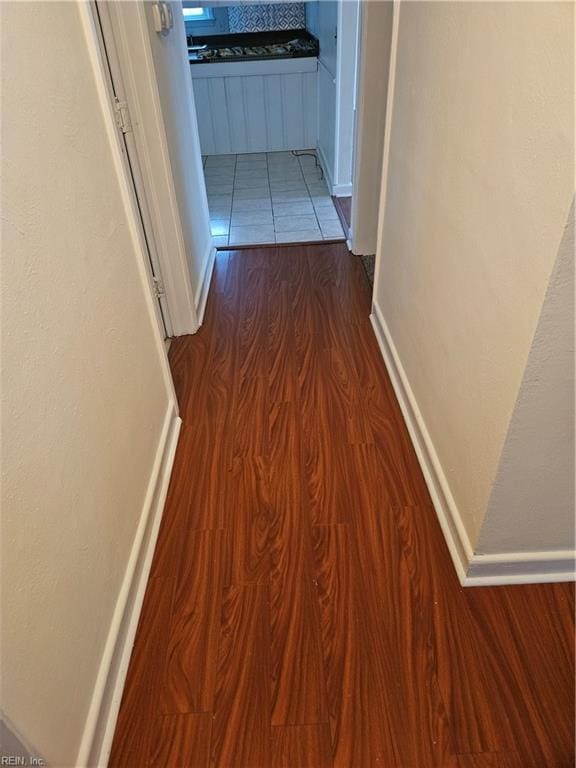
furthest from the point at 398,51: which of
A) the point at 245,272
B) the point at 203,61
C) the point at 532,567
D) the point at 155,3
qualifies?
the point at 203,61

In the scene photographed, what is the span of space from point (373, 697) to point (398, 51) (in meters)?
1.88

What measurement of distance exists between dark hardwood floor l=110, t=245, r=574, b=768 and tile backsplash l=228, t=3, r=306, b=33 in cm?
458

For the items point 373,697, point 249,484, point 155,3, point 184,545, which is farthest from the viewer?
point 155,3

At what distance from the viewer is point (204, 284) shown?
8.81 ft

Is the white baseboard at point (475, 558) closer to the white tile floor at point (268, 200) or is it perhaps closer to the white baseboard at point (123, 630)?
the white baseboard at point (123, 630)

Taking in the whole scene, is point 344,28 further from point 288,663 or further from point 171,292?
point 288,663

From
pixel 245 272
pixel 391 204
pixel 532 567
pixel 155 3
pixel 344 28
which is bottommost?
pixel 245 272

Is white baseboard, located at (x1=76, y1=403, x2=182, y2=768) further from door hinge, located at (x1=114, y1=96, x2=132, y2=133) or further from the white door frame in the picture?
door hinge, located at (x1=114, y1=96, x2=132, y2=133)

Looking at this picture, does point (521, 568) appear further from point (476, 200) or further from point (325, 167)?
point (325, 167)

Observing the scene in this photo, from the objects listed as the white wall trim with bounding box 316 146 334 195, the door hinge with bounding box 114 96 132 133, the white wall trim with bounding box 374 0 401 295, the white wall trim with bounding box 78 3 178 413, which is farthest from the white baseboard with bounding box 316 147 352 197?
the white wall trim with bounding box 78 3 178 413

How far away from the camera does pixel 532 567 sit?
4.28 feet

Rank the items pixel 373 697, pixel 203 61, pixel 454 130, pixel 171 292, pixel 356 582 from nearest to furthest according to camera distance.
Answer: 1. pixel 373 697
2. pixel 454 130
3. pixel 356 582
4. pixel 171 292
5. pixel 203 61

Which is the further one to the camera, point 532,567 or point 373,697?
point 532,567

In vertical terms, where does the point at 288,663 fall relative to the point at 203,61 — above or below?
below
